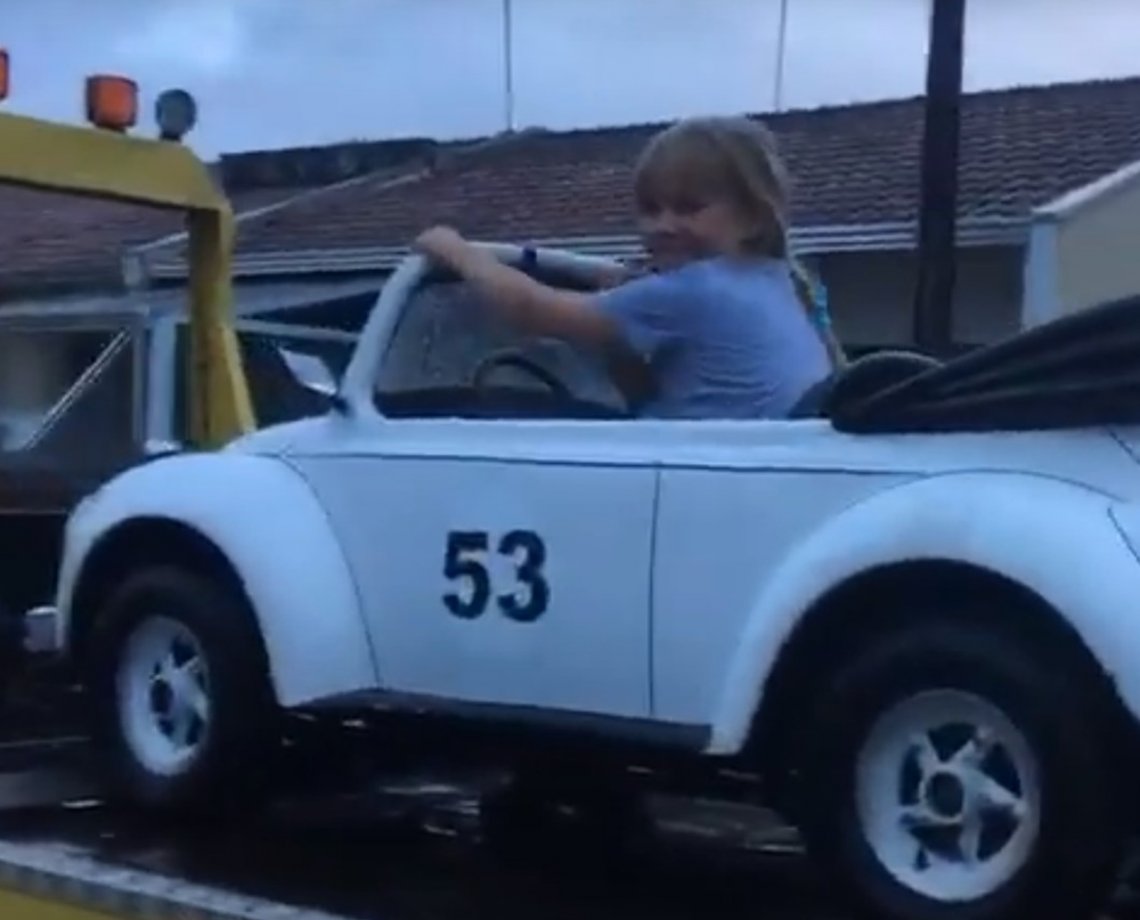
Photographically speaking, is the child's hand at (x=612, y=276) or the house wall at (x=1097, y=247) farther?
the house wall at (x=1097, y=247)

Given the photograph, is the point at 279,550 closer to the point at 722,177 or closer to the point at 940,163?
the point at 722,177

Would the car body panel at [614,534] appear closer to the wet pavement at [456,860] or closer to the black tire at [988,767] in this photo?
the black tire at [988,767]

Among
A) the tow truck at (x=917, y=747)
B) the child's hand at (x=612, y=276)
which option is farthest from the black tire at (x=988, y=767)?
the child's hand at (x=612, y=276)

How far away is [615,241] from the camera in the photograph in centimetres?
1986

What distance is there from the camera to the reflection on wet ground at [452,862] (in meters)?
4.33

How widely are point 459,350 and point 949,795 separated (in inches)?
67.6

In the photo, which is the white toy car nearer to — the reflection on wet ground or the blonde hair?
the reflection on wet ground

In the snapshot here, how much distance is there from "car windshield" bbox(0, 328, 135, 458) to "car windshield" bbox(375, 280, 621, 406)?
2.97 meters

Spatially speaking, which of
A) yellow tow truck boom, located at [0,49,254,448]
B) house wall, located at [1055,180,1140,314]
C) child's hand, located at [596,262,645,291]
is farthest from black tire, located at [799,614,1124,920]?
house wall, located at [1055,180,1140,314]

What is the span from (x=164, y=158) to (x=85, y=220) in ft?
58.6

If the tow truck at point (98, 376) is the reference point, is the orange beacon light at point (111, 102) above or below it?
above

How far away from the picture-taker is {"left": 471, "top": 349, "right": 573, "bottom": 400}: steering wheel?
16.9ft

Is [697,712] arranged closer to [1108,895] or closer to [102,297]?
[1108,895]

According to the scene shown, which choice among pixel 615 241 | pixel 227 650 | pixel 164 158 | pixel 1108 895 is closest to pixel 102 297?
pixel 164 158
